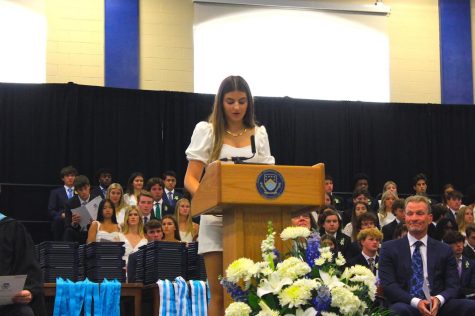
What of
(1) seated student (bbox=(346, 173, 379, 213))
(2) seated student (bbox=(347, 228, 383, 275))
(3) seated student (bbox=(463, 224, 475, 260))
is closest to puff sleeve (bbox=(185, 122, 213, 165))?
(2) seated student (bbox=(347, 228, 383, 275))

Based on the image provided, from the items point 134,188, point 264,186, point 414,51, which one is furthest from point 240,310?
point 414,51

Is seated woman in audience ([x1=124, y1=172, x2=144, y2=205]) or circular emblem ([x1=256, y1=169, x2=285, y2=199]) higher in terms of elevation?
seated woman in audience ([x1=124, y1=172, x2=144, y2=205])

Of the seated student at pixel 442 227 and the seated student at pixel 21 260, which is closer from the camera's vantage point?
the seated student at pixel 21 260

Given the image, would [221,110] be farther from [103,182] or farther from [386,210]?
[103,182]

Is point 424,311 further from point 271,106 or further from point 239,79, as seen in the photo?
point 271,106

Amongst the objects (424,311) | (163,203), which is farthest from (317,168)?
(163,203)

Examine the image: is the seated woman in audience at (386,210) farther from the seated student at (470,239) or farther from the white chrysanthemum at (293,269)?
the white chrysanthemum at (293,269)

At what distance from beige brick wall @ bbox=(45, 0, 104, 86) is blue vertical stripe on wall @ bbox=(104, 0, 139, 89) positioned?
10 centimetres

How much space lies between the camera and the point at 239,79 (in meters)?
3.66

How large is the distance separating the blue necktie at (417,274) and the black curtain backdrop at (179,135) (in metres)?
6.69

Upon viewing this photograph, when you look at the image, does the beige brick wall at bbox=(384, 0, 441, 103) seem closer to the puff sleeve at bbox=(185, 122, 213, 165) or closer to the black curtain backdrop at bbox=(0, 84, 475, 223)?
the black curtain backdrop at bbox=(0, 84, 475, 223)

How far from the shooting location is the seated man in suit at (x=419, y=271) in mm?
5551

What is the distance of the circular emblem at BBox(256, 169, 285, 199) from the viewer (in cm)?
317

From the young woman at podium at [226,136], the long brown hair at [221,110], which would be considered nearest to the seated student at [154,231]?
the young woman at podium at [226,136]
